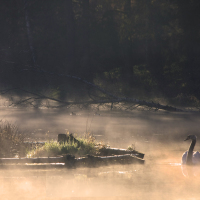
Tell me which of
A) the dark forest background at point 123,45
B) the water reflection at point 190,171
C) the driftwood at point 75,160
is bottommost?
the water reflection at point 190,171

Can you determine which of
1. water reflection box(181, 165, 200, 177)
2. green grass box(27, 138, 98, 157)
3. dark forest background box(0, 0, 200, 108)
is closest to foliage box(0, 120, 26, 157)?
green grass box(27, 138, 98, 157)

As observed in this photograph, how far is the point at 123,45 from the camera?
41.8m

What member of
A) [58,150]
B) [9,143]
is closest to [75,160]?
[58,150]

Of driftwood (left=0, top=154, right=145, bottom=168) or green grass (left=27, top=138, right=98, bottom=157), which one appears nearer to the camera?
driftwood (left=0, top=154, right=145, bottom=168)

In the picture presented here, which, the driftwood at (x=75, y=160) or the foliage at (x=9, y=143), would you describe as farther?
the foliage at (x=9, y=143)

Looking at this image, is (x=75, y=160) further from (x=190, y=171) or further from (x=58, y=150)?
(x=190, y=171)

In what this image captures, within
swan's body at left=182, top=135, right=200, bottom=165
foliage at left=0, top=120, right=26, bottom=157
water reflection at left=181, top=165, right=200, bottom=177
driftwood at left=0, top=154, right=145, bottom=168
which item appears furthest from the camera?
foliage at left=0, top=120, right=26, bottom=157

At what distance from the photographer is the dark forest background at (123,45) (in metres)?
33.3

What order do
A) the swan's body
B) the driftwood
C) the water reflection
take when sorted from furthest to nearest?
the swan's body, the water reflection, the driftwood

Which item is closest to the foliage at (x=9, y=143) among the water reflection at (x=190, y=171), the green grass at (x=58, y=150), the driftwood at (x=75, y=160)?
the green grass at (x=58, y=150)

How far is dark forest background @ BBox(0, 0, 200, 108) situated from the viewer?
3334cm

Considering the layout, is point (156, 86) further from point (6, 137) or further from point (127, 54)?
point (6, 137)

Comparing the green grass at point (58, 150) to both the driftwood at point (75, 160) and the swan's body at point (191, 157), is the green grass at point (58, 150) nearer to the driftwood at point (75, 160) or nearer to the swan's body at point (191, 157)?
the driftwood at point (75, 160)

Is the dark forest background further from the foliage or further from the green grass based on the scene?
the green grass
